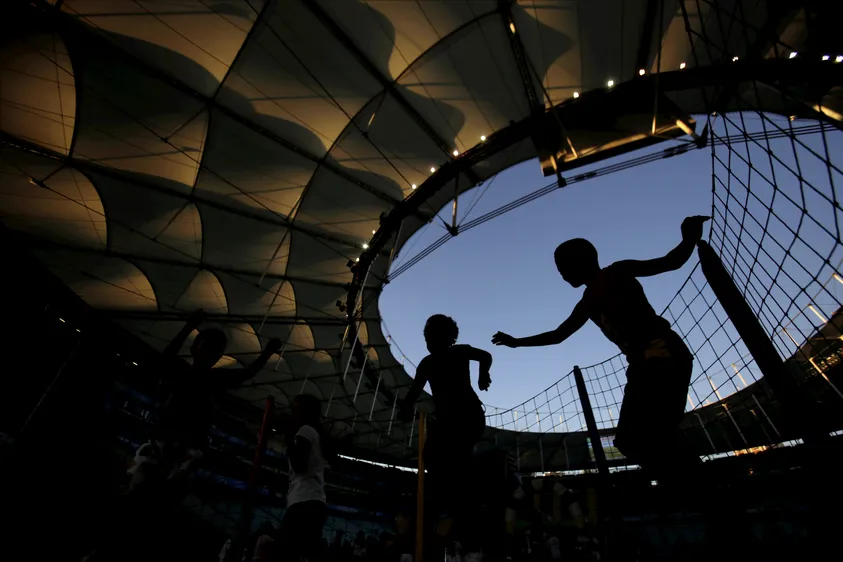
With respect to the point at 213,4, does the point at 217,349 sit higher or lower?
lower

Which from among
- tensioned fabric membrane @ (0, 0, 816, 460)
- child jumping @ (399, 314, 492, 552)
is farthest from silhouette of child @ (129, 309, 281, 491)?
tensioned fabric membrane @ (0, 0, 816, 460)

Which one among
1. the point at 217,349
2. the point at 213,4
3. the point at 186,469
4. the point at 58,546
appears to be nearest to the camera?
the point at 58,546

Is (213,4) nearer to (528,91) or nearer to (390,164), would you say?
(390,164)

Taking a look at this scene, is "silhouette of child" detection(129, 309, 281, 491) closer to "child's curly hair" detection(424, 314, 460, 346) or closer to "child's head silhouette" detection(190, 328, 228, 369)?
"child's head silhouette" detection(190, 328, 228, 369)

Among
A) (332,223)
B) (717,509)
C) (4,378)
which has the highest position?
(332,223)

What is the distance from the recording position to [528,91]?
10477 mm

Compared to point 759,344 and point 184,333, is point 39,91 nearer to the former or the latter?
point 184,333

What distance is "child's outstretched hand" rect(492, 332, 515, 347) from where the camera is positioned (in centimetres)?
282

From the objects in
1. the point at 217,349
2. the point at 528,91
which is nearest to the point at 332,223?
the point at 528,91

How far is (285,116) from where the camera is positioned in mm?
10977

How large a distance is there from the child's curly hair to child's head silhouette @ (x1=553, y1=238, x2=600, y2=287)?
0.92 metres

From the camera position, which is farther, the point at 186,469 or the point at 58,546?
the point at 186,469

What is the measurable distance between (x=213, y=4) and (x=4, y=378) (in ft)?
33.7

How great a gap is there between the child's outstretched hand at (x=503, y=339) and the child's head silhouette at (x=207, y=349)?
2.01 m
